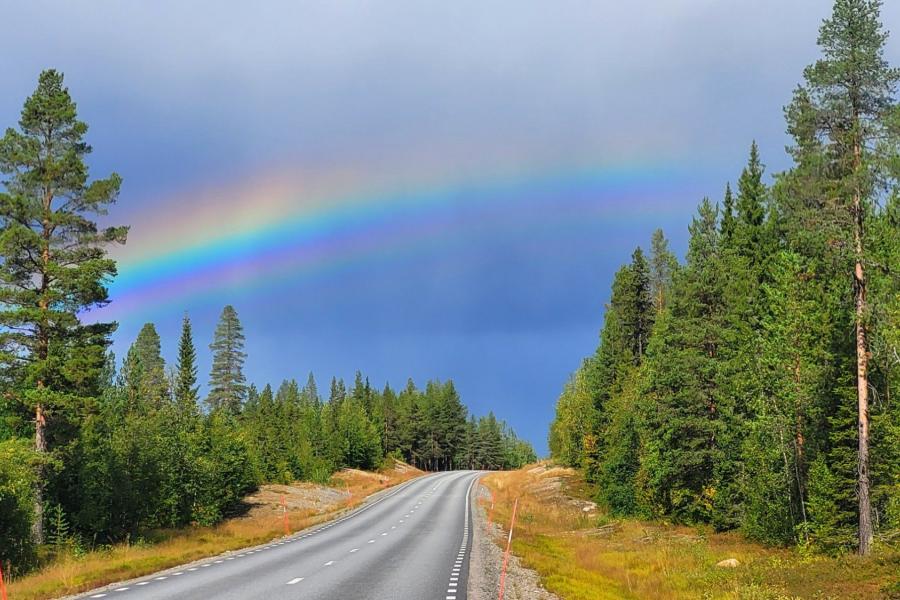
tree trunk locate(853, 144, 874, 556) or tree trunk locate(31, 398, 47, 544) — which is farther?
tree trunk locate(31, 398, 47, 544)

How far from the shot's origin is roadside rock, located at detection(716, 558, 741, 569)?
22409 mm

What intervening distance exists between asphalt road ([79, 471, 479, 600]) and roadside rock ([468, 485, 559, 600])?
0.38 meters

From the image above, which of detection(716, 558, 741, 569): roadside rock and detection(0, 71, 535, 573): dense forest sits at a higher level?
detection(0, 71, 535, 573): dense forest

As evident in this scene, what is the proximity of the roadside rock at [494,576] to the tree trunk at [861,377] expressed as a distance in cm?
1119

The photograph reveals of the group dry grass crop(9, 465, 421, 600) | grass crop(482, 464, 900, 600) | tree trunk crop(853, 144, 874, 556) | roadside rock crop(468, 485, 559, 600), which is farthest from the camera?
tree trunk crop(853, 144, 874, 556)

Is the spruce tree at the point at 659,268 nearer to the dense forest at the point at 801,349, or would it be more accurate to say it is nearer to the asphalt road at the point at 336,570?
the dense forest at the point at 801,349

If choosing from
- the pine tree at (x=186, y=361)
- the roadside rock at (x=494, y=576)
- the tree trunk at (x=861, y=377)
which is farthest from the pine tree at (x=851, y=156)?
the pine tree at (x=186, y=361)

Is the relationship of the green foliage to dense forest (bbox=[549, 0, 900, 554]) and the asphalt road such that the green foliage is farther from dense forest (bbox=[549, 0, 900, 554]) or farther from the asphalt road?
dense forest (bbox=[549, 0, 900, 554])

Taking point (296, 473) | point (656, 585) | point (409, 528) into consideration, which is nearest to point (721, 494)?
point (656, 585)

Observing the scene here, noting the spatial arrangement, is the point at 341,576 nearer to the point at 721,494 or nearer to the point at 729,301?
the point at 721,494

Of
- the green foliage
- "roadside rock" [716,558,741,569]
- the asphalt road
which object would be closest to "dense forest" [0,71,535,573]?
the green foliage

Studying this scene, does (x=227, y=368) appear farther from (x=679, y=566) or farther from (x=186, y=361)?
(x=679, y=566)

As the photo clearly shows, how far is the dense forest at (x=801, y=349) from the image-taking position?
69.5 ft

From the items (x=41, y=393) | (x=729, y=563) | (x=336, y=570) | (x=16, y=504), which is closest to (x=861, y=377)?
(x=729, y=563)
